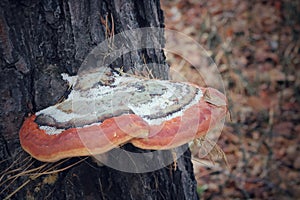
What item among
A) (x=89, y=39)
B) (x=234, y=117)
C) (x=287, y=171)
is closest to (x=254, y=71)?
(x=234, y=117)

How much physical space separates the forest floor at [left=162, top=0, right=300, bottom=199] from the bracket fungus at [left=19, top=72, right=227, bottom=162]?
1.66 metres

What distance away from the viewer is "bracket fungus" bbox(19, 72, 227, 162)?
1397mm

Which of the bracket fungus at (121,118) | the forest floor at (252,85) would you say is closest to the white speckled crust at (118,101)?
the bracket fungus at (121,118)

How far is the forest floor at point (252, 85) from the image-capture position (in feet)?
13.9

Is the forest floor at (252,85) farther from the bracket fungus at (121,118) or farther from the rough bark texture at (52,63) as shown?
the bracket fungus at (121,118)

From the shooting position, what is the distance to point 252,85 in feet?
17.6

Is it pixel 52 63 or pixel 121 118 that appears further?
pixel 52 63

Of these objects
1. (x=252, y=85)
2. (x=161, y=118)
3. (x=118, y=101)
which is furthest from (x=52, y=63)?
(x=252, y=85)

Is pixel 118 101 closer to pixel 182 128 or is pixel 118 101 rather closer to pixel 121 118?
pixel 121 118

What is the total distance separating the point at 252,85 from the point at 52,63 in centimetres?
403

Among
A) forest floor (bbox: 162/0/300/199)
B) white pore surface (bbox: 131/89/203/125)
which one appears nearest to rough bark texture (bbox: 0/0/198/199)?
white pore surface (bbox: 131/89/203/125)

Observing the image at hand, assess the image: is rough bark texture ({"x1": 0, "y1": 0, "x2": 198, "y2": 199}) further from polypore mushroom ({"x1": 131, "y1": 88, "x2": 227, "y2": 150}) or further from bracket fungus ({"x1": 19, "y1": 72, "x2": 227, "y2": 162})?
polypore mushroom ({"x1": 131, "y1": 88, "x2": 227, "y2": 150})

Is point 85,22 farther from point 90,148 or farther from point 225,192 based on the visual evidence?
point 225,192

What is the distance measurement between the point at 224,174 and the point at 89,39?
2954mm
